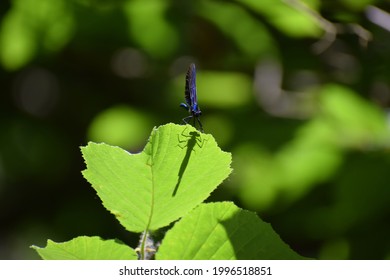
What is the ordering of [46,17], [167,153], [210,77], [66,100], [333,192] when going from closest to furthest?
[167,153] → [333,192] → [46,17] → [210,77] → [66,100]

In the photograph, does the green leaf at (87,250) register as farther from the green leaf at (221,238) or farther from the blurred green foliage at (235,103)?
the blurred green foliage at (235,103)

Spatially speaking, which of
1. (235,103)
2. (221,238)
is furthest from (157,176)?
(235,103)

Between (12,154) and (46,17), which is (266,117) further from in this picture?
(12,154)

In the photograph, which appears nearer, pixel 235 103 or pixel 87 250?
pixel 87 250

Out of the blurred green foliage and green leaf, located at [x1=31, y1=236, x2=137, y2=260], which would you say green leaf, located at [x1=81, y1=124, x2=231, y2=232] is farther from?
the blurred green foliage

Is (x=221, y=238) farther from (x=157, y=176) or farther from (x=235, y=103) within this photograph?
(x=235, y=103)

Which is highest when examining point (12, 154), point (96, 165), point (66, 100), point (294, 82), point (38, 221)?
point (96, 165)
